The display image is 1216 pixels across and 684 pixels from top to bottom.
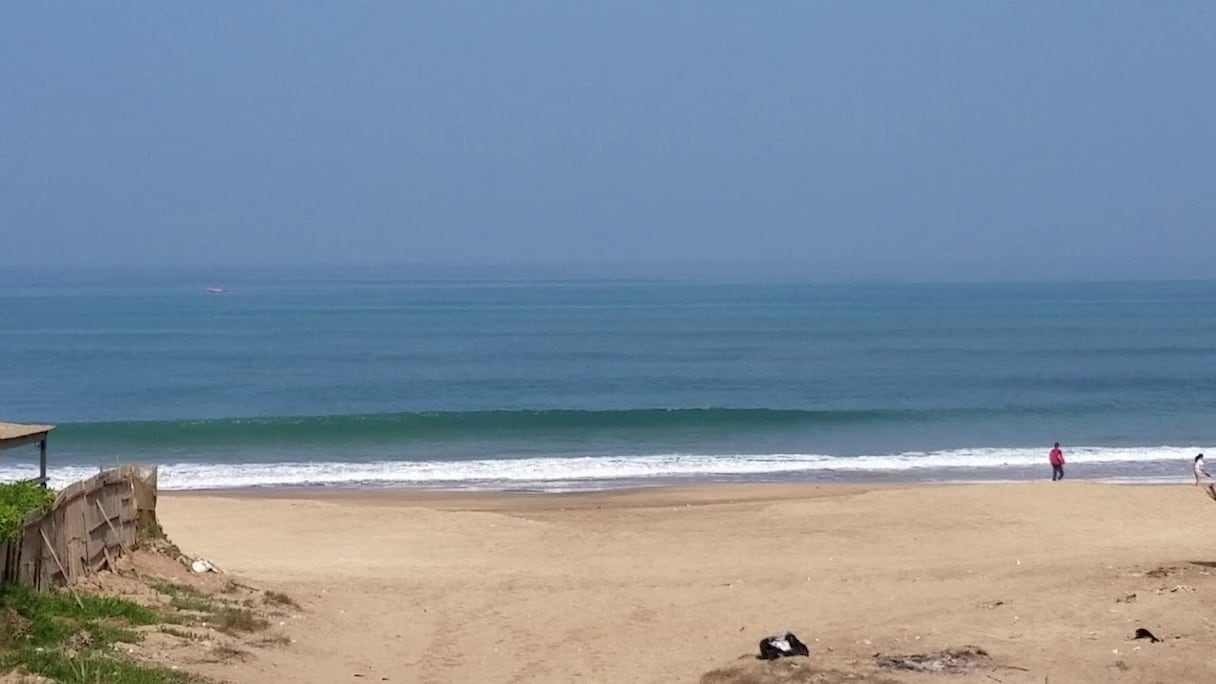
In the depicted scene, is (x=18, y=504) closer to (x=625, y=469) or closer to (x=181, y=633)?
(x=181, y=633)

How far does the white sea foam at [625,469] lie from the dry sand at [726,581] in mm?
4792

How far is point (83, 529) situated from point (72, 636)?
8.84 feet

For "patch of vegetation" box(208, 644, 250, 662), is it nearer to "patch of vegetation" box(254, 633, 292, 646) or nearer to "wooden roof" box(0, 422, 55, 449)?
"patch of vegetation" box(254, 633, 292, 646)

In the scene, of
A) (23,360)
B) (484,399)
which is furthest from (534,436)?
(23,360)

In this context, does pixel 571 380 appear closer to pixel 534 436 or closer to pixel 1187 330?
pixel 534 436

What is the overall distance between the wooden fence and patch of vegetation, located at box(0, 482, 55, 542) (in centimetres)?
9

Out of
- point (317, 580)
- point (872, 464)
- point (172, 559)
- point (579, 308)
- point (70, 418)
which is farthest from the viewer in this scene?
point (579, 308)

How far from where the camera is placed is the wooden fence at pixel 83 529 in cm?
1230

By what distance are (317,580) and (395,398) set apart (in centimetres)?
3619

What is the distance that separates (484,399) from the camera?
53844 millimetres

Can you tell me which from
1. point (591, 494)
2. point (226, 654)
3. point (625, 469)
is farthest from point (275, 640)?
point (625, 469)

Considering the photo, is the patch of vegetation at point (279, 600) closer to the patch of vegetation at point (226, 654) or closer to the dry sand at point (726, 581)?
the dry sand at point (726, 581)

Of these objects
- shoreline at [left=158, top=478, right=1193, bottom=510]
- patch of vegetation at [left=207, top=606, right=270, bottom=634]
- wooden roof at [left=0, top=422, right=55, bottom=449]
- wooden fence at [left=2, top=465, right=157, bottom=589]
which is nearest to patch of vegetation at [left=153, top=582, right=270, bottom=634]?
patch of vegetation at [left=207, top=606, right=270, bottom=634]

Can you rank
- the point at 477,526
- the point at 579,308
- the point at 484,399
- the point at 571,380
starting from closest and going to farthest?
the point at 477,526, the point at 484,399, the point at 571,380, the point at 579,308
